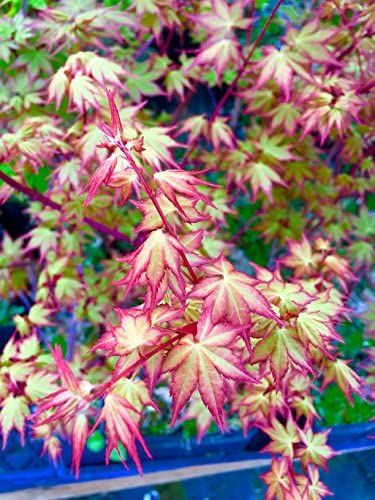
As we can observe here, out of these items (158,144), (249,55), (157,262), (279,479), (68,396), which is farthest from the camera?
(249,55)

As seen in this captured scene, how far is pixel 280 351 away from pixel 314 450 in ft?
1.32

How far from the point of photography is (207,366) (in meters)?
0.69

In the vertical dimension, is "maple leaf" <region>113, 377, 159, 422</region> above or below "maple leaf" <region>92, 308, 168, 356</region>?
below

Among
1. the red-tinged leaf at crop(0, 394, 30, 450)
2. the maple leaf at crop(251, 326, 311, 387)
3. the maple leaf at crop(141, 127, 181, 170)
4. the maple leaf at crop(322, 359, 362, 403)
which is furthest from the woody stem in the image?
the red-tinged leaf at crop(0, 394, 30, 450)

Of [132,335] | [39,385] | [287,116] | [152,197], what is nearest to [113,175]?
[152,197]

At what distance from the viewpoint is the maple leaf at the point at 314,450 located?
3.41ft

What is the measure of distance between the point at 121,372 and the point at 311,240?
1.26m

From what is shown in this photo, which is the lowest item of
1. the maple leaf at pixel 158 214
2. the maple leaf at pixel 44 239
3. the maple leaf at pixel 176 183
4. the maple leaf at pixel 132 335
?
the maple leaf at pixel 44 239

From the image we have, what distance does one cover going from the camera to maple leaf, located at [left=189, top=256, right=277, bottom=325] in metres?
0.71

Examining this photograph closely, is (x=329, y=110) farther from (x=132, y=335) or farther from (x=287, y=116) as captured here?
(x=132, y=335)

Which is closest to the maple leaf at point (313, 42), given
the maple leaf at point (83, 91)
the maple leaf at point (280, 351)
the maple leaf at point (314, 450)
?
the maple leaf at point (83, 91)

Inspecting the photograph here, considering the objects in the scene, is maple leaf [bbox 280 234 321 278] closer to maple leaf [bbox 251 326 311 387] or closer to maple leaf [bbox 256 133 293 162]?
maple leaf [bbox 256 133 293 162]

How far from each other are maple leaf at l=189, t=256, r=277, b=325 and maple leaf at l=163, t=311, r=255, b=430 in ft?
0.05

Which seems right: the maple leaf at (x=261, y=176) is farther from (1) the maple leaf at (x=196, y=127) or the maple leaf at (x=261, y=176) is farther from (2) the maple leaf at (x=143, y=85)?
(2) the maple leaf at (x=143, y=85)
